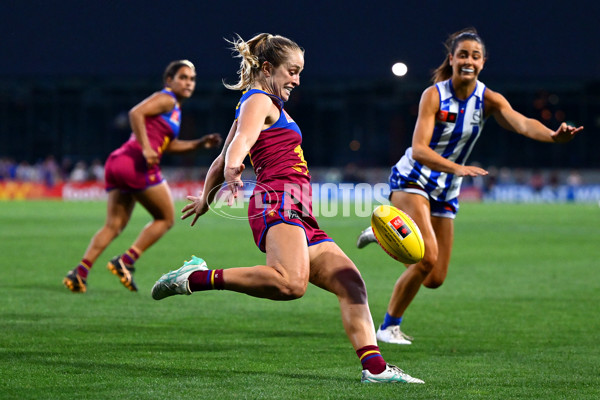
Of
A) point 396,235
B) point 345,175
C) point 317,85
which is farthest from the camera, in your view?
point 317,85

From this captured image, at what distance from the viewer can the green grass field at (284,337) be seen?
5180 mm

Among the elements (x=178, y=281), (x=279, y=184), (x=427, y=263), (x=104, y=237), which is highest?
(x=279, y=184)

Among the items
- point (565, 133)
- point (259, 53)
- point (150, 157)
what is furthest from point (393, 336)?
point (150, 157)

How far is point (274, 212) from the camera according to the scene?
530 centimetres

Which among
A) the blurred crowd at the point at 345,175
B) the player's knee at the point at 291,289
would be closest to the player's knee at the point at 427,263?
the player's knee at the point at 291,289

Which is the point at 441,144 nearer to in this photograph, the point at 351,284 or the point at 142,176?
the point at 351,284

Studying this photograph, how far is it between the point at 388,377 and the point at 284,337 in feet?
6.93

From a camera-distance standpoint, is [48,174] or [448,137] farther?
[48,174]

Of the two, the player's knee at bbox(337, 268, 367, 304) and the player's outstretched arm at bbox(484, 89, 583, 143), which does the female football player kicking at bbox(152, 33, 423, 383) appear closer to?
the player's knee at bbox(337, 268, 367, 304)

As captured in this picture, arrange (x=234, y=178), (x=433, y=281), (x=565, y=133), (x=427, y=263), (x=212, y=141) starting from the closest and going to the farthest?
(x=234, y=178), (x=565, y=133), (x=427, y=263), (x=433, y=281), (x=212, y=141)

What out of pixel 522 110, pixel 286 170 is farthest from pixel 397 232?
pixel 522 110

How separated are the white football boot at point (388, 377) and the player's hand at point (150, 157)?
5.45 metres

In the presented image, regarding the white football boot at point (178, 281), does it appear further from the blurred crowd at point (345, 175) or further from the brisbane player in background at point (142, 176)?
the blurred crowd at point (345, 175)

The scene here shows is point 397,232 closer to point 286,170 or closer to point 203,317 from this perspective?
point 286,170
